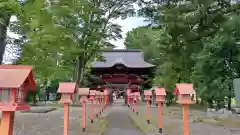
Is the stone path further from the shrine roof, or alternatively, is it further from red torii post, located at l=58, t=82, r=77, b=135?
the shrine roof

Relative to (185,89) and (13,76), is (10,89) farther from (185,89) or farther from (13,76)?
(185,89)

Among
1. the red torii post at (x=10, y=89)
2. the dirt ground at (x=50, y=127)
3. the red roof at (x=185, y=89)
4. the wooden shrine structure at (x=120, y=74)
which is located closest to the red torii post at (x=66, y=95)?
the dirt ground at (x=50, y=127)

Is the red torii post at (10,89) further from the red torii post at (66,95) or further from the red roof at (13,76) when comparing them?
the red torii post at (66,95)

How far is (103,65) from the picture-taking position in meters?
31.9

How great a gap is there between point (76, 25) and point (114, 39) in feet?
27.9

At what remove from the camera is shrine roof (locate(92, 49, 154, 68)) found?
3184 cm

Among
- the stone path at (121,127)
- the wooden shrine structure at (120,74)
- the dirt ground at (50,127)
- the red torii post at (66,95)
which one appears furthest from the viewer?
the wooden shrine structure at (120,74)

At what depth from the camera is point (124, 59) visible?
34.6 metres

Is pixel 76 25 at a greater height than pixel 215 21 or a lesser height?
A: greater

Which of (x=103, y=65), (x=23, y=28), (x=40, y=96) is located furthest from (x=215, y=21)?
(x=40, y=96)

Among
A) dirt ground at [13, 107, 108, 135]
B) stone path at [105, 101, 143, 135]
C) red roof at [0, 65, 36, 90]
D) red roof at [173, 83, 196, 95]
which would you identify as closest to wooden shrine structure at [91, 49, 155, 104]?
stone path at [105, 101, 143, 135]

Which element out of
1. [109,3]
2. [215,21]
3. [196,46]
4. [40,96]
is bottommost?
[40,96]

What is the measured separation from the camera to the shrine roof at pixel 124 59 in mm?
31844

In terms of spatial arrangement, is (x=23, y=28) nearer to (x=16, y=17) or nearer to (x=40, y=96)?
(x=16, y=17)
